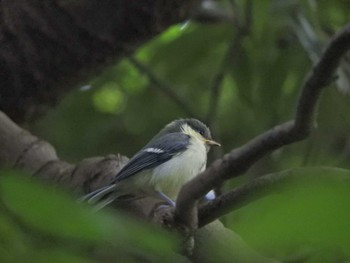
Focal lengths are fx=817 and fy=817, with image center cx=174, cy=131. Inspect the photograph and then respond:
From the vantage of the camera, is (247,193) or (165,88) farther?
(165,88)

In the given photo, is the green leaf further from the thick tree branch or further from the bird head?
the bird head

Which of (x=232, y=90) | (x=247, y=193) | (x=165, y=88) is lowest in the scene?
(x=232, y=90)

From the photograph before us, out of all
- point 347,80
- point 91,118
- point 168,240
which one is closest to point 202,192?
point 168,240

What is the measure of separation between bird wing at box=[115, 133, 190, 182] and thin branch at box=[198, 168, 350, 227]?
1.05 meters

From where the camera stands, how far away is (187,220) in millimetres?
902

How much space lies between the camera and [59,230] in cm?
45

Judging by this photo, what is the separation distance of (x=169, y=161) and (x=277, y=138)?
1.49 metres

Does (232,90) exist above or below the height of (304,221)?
below

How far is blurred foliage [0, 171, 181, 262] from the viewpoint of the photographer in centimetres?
43

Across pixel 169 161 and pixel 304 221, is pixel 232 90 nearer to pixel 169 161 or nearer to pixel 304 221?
pixel 169 161

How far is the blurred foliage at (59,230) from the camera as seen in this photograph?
1.41 ft

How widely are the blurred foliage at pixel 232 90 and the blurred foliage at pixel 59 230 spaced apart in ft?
4.77

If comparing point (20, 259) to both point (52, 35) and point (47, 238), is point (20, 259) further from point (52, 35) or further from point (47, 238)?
point (52, 35)

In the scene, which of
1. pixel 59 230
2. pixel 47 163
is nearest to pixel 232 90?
pixel 47 163
